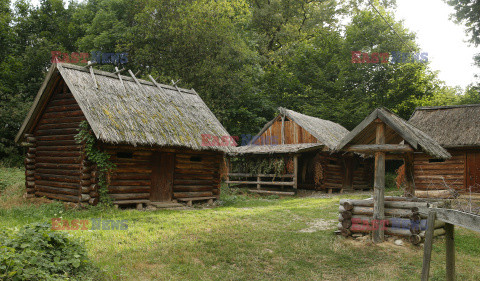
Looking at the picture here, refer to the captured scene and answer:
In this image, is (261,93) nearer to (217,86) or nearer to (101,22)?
(217,86)

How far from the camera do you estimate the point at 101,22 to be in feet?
89.1

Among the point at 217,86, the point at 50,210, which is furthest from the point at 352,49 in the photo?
the point at 50,210

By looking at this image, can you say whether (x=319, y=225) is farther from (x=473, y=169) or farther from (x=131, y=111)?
(x=473, y=169)

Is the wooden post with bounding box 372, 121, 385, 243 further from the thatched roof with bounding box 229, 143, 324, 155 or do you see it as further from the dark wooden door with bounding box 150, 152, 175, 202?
the thatched roof with bounding box 229, 143, 324, 155

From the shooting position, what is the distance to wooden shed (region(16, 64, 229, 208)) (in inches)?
475

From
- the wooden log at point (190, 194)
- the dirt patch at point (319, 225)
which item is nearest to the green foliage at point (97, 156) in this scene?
the wooden log at point (190, 194)

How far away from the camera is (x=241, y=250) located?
24.7 ft

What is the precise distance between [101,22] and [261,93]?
46.7 feet

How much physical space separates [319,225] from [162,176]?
671 centimetres

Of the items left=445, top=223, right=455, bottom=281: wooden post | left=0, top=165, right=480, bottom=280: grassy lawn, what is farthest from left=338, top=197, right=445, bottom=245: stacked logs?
left=445, top=223, right=455, bottom=281: wooden post

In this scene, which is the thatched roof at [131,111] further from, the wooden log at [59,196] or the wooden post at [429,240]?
the wooden post at [429,240]

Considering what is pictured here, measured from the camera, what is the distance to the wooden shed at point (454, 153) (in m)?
15.7

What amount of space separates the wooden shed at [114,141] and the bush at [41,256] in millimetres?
6097

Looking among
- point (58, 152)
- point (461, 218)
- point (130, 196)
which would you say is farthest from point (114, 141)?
point (461, 218)
